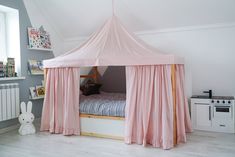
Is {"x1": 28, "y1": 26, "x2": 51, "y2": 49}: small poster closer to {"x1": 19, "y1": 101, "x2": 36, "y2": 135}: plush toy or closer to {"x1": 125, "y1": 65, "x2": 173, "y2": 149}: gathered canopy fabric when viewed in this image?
{"x1": 19, "y1": 101, "x2": 36, "y2": 135}: plush toy

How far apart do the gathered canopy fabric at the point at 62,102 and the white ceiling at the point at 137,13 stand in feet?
4.50

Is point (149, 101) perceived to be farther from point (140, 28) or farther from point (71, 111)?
point (140, 28)

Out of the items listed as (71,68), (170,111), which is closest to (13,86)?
(71,68)

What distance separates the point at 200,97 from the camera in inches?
147

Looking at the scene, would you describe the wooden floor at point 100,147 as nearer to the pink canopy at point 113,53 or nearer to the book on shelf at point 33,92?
the book on shelf at point 33,92

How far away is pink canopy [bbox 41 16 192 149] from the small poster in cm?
82

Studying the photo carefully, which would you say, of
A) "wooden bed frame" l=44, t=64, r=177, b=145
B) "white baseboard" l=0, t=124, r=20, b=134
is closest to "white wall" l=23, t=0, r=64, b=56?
"white baseboard" l=0, t=124, r=20, b=134

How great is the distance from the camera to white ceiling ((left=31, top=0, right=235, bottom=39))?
3553 millimetres

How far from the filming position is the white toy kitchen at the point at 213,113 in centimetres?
347

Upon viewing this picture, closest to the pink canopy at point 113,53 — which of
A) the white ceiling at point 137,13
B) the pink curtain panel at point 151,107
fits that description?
the pink curtain panel at point 151,107

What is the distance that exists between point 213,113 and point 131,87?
4.87 ft

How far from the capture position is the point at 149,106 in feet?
9.71

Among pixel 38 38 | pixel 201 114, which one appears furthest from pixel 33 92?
pixel 201 114

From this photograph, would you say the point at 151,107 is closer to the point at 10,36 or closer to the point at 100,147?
the point at 100,147
